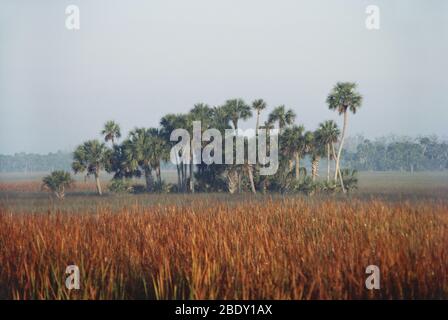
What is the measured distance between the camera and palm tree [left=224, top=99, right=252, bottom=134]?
201ft

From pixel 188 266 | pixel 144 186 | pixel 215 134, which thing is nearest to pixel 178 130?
pixel 215 134

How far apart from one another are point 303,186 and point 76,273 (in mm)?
44940

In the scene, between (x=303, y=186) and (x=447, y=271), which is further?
(x=303, y=186)

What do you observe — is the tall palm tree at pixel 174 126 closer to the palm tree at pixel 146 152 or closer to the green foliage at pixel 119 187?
the palm tree at pixel 146 152

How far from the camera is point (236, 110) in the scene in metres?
61.5

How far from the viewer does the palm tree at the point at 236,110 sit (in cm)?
6131

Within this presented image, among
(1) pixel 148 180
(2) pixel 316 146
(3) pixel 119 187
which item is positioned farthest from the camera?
(2) pixel 316 146

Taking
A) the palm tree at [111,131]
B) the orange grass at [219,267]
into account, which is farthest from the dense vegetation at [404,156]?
the orange grass at [219,267]

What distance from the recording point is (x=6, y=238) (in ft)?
35.3

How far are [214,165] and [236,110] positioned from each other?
9.64 metres

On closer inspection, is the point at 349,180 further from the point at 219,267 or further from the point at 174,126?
the point at 219,267

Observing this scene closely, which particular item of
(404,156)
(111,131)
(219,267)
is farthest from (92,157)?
(404,156)

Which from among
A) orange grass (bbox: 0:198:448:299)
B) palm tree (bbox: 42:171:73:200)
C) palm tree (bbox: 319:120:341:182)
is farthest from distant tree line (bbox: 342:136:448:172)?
orange grass (bbox: 0:198:448:299)
